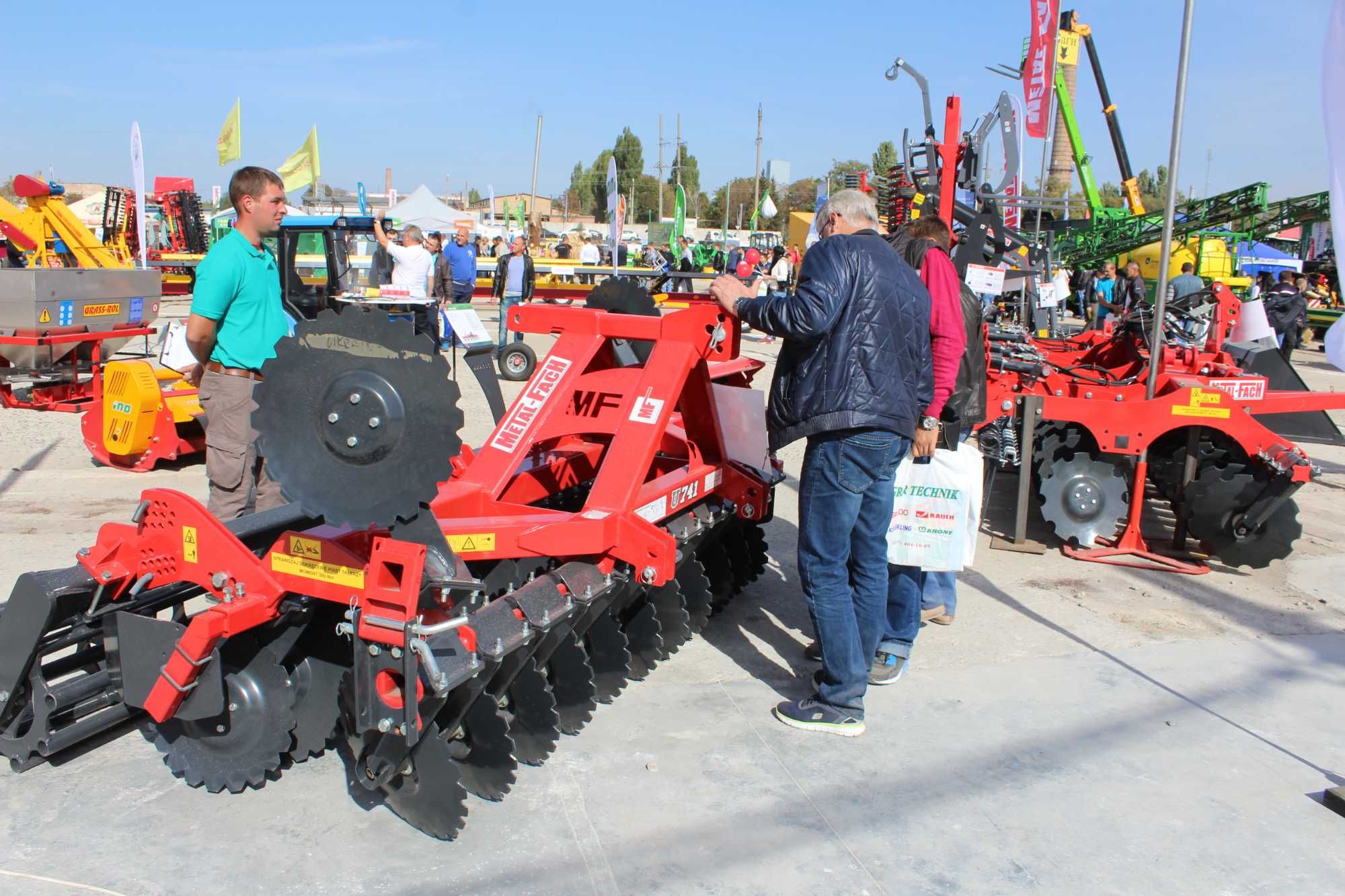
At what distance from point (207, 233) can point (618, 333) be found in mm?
24667

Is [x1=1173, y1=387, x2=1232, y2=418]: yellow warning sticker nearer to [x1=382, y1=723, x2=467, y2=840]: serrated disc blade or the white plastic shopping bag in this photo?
the white plastic shopping bag

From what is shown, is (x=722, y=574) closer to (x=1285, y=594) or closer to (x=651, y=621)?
(x=651, y=621)

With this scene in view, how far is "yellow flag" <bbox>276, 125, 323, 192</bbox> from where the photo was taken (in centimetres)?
1686

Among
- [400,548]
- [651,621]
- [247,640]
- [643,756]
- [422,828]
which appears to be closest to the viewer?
[400,548]

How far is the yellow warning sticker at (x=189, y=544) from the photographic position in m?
2.77

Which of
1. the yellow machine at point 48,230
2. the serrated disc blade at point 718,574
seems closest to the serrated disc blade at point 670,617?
the serrated disc blade at point 718,574

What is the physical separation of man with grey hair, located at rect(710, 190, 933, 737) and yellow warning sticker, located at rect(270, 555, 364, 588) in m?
1.51

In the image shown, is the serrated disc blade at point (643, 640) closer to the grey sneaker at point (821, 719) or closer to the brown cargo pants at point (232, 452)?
the grey sneaker at point (821, 719)

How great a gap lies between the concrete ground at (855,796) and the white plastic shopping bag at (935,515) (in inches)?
20.1

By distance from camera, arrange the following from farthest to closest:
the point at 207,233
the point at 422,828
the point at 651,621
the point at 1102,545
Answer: the point at 207,233, the point at 1102,545, the point at 651,621, the point at 422,828

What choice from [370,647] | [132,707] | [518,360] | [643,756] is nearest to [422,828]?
[370,647]

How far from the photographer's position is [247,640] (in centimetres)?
296

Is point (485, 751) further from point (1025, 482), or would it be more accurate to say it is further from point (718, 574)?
point (1025, 482)

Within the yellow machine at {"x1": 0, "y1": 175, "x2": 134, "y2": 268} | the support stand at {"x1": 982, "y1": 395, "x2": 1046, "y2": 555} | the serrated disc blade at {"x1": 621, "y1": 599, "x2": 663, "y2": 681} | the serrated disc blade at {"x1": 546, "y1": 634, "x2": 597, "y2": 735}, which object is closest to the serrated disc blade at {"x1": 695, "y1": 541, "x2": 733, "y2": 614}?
the serrated disc blade at {"x1": 621, "y1": 599, "x2": 663, "y2": 681}
